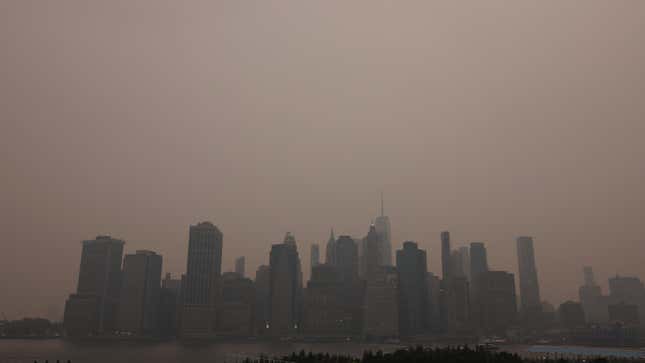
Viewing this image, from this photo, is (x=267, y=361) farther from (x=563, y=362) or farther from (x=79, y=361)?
(x=79, y=361)

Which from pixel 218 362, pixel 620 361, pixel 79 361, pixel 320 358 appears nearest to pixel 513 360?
pixel 320 358

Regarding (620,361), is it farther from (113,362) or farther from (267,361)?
(113,362)

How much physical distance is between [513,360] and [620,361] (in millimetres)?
63287

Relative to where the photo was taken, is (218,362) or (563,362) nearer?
(563,362)

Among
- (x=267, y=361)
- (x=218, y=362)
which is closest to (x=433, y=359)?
(x=267, y=361)

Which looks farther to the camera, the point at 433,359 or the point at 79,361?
the point at 79,361

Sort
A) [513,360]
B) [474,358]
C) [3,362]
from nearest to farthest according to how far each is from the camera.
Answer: [513,360]
[474,358]
[3,362]

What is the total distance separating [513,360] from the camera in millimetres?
96438

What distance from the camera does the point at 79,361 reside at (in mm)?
199500

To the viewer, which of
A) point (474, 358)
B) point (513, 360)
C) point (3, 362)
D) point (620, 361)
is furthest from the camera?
point (3, 362)

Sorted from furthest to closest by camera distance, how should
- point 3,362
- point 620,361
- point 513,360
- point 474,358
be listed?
point 3,362 < point 620,361 < point 474,358 < point 513,360

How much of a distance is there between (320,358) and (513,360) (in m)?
35.4

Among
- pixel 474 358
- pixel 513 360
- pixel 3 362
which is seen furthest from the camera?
pixel 3 362

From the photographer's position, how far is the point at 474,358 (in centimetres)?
10331
